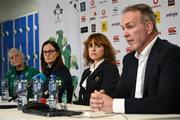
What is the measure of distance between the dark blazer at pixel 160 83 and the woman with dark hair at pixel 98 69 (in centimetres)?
105

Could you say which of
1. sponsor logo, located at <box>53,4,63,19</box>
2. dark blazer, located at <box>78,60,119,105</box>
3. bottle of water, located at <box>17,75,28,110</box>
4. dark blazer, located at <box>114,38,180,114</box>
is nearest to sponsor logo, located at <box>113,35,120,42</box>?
dark blazer, located at <box>78,60,119,105</box>

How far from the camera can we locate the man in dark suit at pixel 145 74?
2031 millimetres

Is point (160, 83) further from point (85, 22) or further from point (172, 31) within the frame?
point (85, 22)

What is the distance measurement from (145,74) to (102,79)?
4.11ft

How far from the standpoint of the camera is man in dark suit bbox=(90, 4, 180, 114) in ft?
6.66

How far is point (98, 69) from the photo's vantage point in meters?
3.56

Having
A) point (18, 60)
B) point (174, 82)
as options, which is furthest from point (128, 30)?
point (18, 60)

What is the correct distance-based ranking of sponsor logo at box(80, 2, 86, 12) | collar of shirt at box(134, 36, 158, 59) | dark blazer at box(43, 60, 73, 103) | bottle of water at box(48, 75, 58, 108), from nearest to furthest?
collar of shirt at box(134, 36, 158, 59), bottle of water at box(48, 75, 58, 108), dark blazer at box(43, 60, 73, 103), sponsor logo at box(80, 2, 86, 12)

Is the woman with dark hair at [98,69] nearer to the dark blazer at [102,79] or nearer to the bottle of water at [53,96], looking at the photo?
the dark blazer at [102,79]

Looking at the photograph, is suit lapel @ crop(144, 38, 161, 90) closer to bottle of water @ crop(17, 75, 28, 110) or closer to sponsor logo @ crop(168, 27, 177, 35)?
bottle of water @ crop(17, 75, 28, 110)

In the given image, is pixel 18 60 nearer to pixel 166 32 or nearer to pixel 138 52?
pixel 166 32

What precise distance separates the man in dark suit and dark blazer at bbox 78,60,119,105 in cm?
85

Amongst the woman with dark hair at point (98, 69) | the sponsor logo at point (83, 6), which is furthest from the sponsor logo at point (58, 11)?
the woman with dark hair at point (98, 69)

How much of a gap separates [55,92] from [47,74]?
1.46 meters
